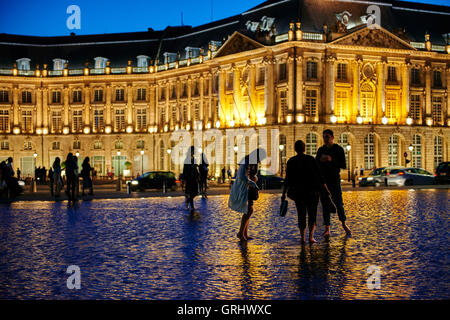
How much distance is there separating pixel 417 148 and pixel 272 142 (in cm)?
1503

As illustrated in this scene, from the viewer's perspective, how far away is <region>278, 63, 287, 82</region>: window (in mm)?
61028

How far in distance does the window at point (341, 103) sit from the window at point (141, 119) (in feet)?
95.7

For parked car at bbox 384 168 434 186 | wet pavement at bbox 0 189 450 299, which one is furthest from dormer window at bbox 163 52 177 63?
wet pavement at bbox 0 189 450 299

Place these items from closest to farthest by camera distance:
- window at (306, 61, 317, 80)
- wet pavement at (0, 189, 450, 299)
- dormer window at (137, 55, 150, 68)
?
wet pavement at (0, 189, 450, 299) < window at (306, 61, 317, 80) < dormer window at (137, 55, 150, 68)

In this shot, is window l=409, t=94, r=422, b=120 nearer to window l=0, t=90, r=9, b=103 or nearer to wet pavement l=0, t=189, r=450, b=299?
wet pavement l=0, t=189, r=450, b=299

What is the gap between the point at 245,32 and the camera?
6450cm

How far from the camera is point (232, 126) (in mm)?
66188

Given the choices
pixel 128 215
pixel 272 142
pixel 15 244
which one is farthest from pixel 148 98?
pixel 15 244

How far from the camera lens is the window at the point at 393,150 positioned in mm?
63562

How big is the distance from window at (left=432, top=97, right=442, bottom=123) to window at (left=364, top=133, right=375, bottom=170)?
872 cm

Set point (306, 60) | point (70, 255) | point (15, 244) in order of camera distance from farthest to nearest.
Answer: point (306, 60), point (15, 244), point (70, 255)

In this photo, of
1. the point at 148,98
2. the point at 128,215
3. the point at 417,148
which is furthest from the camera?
the point at 148,98

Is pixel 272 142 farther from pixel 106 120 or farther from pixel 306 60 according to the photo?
pixel 106 120

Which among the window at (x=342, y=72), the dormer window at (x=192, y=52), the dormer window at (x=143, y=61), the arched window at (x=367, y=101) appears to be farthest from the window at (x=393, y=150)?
the dormer window at (x=143, y=61)
